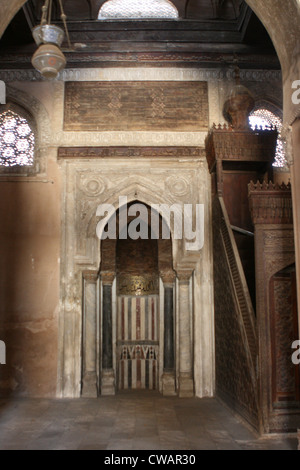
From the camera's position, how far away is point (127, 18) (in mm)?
7242

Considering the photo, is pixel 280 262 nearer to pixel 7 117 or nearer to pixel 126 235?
pixel 126 235

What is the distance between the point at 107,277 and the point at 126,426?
2.97 m

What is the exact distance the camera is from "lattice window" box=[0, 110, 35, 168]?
7056 mm

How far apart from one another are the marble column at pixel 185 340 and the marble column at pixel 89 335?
1.19 metres

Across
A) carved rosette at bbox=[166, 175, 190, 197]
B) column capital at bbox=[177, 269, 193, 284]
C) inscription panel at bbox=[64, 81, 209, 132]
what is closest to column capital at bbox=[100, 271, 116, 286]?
column capital at bbox=[177, 269, 193, 284]

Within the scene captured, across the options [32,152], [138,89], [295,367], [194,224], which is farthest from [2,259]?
[295,367]

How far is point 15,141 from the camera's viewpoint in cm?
713

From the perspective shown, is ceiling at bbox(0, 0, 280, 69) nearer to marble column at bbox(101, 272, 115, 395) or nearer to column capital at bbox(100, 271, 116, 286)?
column capital at bbox(100, 271, 116, 286)

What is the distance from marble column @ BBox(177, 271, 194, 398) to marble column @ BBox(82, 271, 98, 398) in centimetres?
119
